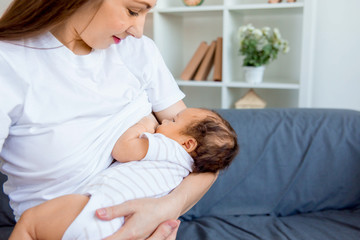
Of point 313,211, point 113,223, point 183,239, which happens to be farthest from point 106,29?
point 313,211

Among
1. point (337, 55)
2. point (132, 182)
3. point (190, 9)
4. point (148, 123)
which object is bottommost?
point (132, 182)

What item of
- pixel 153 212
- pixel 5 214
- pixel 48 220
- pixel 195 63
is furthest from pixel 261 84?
pixel 48 220

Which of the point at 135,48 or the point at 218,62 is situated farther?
the point at 218,62

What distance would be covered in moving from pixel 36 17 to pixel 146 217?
570 millimetres

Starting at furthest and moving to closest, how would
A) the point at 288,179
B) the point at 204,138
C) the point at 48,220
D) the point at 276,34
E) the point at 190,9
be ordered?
the point at 190,9
the point at 276,34
the point at 288,179
the point at 204,138
the point at 48,220

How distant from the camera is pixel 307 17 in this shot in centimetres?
254

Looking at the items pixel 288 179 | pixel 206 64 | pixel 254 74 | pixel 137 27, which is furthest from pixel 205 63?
pixel 137 27

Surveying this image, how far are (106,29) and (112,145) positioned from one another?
12.6 inches

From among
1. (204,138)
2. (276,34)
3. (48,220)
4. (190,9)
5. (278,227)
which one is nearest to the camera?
(48,220)

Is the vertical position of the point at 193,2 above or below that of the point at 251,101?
above

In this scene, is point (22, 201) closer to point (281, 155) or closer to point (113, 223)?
point (113, 223)

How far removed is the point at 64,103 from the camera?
3.43 ft

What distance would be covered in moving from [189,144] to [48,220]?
473 mm

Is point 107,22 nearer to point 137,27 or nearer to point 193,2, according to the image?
point 137,27
